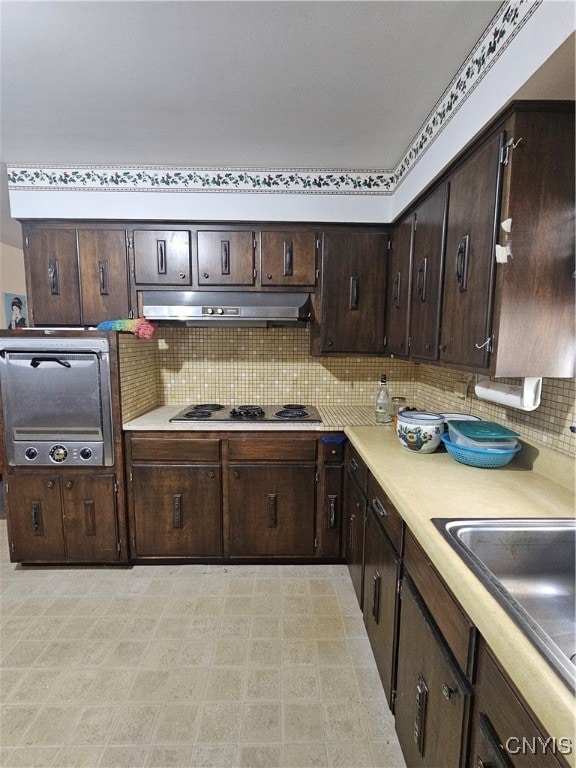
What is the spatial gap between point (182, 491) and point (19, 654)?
40.3 inches

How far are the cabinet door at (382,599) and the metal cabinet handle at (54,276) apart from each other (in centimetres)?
238

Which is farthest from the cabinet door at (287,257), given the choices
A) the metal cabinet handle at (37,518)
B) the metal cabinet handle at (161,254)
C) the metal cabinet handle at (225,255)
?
the metal cabinet handle at (37,518)

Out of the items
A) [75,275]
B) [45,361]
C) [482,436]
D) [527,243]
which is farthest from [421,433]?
[75,275]

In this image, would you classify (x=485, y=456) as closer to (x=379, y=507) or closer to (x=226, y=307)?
(x=379, y=507)

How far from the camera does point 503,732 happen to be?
67 centimetres

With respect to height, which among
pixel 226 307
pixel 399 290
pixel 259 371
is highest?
pixel 399 290

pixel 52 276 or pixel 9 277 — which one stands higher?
pixel 9 277

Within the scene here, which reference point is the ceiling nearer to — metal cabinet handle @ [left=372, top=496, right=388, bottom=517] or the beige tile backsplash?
the beige tile backsplash

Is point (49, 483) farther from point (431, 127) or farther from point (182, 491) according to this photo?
point (431, 127)

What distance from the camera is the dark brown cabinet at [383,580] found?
1291mm

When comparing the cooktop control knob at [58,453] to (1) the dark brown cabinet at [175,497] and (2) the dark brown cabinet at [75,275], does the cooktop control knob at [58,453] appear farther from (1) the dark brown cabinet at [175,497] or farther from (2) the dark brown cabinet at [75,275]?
(2) the dark brown cabinet at [75,275]

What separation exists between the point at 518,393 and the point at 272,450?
138 centimetres

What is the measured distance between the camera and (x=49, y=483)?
2230 millimetres

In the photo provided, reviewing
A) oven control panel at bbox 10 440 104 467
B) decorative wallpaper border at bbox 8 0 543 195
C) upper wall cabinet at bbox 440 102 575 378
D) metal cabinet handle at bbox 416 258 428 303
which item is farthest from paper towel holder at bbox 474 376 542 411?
oven control panel at bbox 10 440 104 467
